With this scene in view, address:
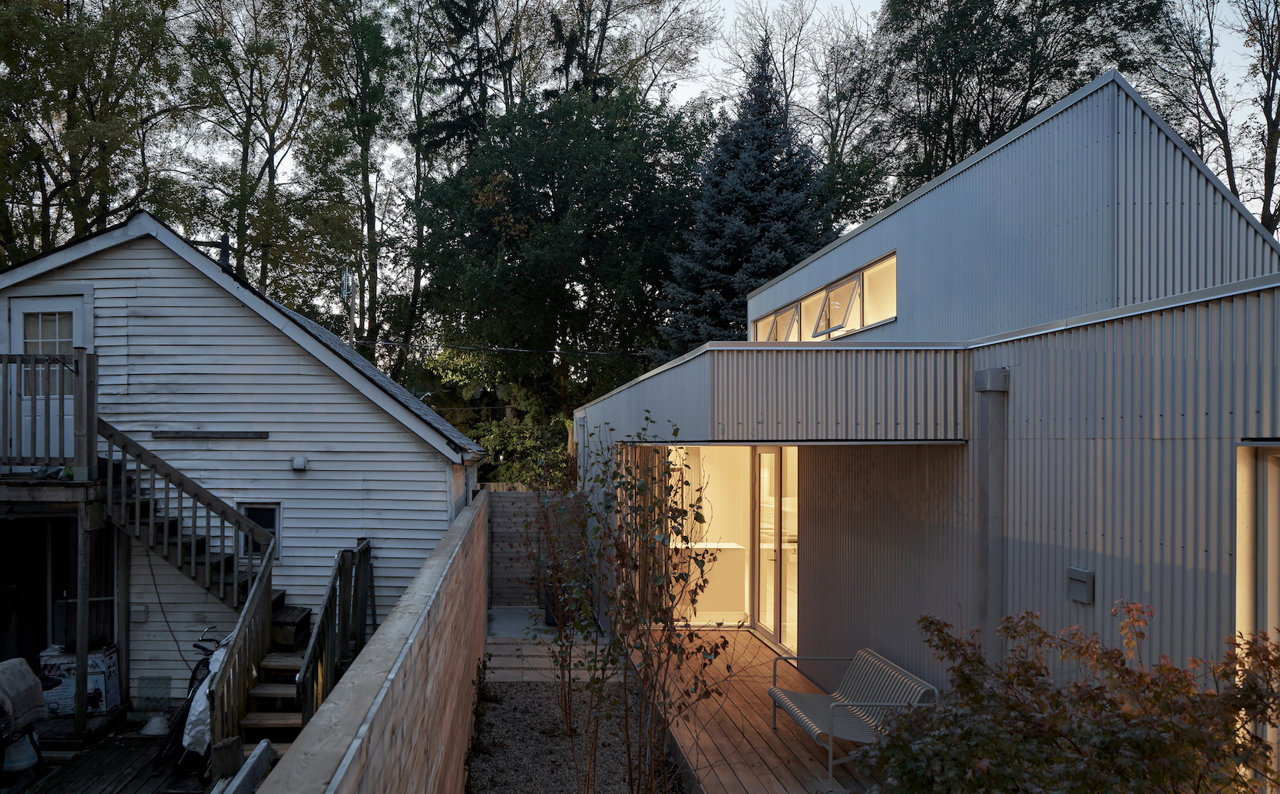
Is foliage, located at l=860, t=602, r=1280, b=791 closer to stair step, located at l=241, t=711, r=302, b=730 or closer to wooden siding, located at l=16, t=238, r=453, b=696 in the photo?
stair step, located at l=241, t=711, r=302, b=730

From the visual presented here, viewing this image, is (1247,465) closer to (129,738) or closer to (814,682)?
(814,682)

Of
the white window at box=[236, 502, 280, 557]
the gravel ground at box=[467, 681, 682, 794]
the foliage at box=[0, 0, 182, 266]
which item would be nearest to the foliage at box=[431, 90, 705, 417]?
the foliage at box=[0, 0, 182, 266]

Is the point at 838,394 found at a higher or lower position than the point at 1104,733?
higher

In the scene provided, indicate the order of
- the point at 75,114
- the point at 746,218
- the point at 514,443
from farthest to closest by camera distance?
the point at 514,443, the point at 746,218, the point at 75,114

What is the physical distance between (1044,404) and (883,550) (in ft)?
8.53

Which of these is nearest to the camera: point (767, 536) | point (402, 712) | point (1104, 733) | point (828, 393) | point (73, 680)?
point (402, 712)

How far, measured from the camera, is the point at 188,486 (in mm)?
9273

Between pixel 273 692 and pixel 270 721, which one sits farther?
pixel 273 692

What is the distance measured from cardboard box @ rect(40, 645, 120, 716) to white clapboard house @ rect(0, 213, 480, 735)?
235mm

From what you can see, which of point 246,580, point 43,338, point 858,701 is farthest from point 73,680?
point 858,701

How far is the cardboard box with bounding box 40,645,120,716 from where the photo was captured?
9242 mm

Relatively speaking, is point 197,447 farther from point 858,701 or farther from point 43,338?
point 858,701

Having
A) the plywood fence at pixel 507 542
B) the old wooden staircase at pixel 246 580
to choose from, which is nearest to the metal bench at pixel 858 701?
the old wooden staircase at pixel 246 580

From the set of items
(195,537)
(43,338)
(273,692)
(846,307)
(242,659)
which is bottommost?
(273,692)
